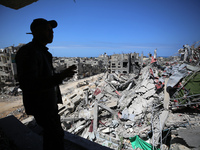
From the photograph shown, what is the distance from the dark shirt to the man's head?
10 cm

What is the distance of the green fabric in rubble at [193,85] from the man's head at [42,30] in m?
9.77

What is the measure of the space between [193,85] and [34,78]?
10.3 metres

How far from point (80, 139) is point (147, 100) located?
10073 millimetres

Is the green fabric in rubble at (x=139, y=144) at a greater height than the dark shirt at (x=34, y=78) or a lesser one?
lesser

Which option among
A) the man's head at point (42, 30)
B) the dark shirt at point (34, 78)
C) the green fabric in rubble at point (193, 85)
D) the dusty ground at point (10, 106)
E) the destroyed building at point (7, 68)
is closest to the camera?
the dark shirt at point (34, 78)

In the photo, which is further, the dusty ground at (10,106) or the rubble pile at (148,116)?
the dusty ground at (10,106)

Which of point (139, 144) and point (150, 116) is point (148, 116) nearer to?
point (150, 116)

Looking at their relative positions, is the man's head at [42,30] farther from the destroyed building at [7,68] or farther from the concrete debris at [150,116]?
the destroyed building at [7,68]

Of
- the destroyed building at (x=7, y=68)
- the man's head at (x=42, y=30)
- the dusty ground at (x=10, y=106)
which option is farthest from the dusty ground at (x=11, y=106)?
the man's head at (x=42, y=30)

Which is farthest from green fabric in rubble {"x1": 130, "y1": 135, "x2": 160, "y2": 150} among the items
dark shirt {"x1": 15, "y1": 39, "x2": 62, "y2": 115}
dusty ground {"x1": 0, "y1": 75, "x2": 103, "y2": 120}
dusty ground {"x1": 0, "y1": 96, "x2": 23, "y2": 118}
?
dusty ground {"x1": 0, "y1": 96, "x2": 23, "y2": 118}

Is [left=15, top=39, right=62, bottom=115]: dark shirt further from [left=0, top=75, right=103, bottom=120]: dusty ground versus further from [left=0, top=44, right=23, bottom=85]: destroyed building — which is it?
[left=0, top=44, right=23, bottom=85]: destroyed building

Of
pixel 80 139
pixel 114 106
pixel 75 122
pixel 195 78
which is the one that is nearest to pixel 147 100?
pixel 114 106

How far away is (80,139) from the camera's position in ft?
8.48

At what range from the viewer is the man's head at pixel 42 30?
5.09 ft
